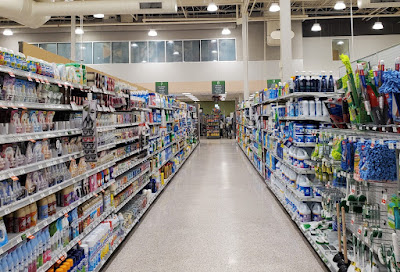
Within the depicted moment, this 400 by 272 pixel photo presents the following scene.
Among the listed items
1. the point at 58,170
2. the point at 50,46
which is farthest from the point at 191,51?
the point at 58,170

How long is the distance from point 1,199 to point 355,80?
2838mm

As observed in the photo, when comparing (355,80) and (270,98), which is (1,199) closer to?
(355,80)

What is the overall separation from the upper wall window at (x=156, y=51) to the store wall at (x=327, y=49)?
8.42 meters

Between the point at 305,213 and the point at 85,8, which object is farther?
the point at 85,8

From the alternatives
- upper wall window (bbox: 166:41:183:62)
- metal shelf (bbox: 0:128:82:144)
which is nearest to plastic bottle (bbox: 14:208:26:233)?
metal shelf (bbox: 0:128:82:144)

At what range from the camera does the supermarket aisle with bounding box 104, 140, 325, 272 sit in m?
3.58

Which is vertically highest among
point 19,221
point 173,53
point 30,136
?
point 173,53

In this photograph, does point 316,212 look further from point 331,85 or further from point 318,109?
point 331,85

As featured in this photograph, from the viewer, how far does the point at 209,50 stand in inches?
743

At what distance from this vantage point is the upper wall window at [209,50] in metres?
18.8

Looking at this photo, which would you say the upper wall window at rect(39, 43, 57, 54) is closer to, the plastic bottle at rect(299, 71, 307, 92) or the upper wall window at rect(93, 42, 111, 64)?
the upper wall window at rect(93, 42, 111, 64)

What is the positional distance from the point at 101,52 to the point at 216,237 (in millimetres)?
16910

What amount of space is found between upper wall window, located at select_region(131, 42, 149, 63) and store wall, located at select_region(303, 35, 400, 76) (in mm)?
9427

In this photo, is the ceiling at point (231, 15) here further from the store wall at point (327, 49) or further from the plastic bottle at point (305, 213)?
the plastic bottle at point (305, 213)
